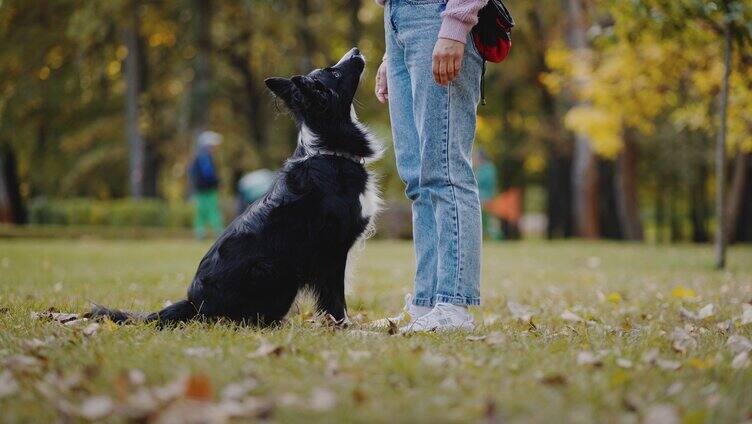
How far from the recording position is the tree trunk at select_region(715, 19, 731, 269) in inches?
333

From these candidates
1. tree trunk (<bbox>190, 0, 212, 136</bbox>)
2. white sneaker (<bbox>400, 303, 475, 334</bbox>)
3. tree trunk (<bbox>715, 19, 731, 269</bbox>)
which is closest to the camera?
white sneaker (<bbox>400, 303, 475, 334</bbox>)

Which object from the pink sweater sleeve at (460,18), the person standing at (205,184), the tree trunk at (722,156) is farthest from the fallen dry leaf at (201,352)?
the person standing at (205,184)

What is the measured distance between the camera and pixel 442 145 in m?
4.16

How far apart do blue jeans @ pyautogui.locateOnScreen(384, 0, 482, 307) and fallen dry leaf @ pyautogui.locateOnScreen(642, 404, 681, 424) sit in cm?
186

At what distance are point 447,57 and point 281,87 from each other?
112 centimetres

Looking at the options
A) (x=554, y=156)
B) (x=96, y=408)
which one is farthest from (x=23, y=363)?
(x=554, y=156)

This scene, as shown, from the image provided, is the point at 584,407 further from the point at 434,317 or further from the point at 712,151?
the point at 712,151

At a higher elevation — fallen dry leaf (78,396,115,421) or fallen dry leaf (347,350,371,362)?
fallen dry leaf (78,396,115,421)

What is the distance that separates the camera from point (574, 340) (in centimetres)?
384

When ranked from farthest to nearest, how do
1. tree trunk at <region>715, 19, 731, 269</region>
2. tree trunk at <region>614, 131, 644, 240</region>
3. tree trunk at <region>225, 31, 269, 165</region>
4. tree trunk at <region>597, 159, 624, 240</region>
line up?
tree trunk at <region>225, 31, 269, 165</region>
tree trunk at <region>597, 159, 624, 240</region>
tree trunk at <region>614, 131, 644, 240</region>
tree trunk at <region>715, 19, 731, 269</region>

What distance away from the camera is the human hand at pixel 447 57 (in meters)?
3.90

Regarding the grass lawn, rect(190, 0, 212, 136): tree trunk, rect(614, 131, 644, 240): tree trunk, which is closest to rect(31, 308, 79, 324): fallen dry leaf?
the grass lawn

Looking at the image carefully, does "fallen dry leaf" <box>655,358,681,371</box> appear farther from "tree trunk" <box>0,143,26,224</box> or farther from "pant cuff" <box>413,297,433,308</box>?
"tree trunk" <box>0,143,26,224</box>

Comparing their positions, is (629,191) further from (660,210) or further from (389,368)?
(389,368)
